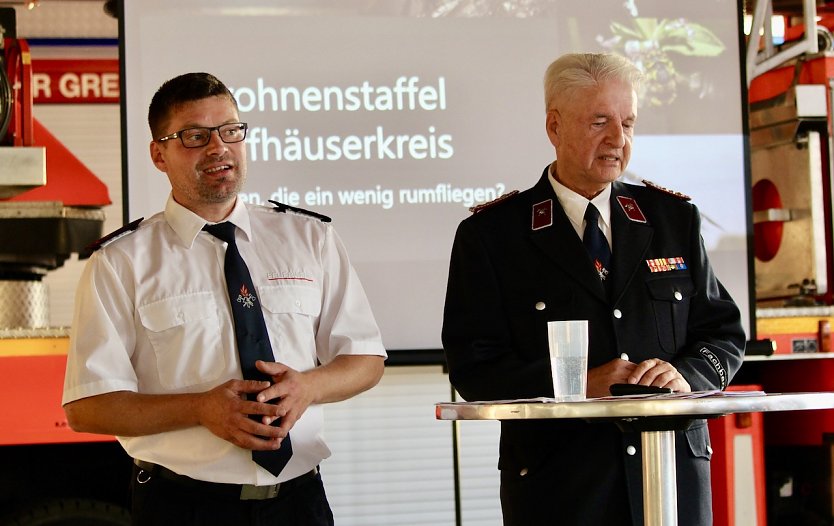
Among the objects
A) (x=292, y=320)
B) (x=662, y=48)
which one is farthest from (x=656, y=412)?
(x=662, y=48)

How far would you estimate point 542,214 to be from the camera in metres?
2.35

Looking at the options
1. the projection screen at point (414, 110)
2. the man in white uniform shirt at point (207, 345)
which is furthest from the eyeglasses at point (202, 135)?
the projection screen at point (414, 110)

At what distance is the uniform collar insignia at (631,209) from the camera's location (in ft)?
7.73

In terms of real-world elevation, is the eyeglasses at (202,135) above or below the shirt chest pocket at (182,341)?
above

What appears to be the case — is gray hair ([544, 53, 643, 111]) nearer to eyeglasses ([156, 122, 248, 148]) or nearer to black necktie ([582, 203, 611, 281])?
black necktie ([582, 203, 611, 281])

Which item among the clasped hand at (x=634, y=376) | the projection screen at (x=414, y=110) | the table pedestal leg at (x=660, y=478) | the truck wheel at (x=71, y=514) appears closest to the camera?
the table pedestal leg at (x=660, y=478)

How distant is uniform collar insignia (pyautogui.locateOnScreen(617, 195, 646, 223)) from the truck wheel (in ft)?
6.43

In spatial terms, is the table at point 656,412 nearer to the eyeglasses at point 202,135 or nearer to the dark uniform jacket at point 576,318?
the dark uniform jacket at point 576,318

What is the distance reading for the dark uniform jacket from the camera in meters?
2.17

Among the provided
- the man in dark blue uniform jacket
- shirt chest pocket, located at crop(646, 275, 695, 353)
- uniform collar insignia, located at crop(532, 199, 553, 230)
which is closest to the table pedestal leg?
the man in dark blue uniform jacket

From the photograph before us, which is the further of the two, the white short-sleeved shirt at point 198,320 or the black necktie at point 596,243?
the black necktie at point 596,243

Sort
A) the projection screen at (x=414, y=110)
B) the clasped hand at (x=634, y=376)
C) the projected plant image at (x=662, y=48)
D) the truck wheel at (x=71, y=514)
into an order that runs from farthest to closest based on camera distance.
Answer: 1. the projected plant image at (x=662, y=48)
2. the projection screen at (x=414, y=110)
3. the truck wheel at (x=71, y=514)
4. the clasped hand at (x=634, y=376)

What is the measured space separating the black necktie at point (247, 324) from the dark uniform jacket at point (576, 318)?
0.38m

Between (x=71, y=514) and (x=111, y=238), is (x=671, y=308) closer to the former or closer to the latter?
(x=111, y=238)
